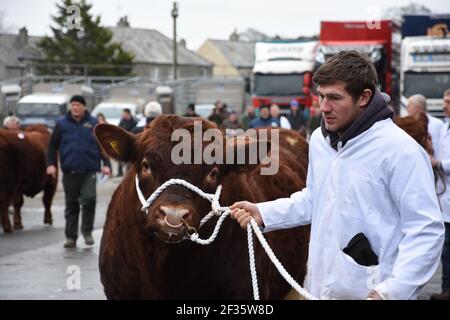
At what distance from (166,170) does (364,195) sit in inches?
69.8

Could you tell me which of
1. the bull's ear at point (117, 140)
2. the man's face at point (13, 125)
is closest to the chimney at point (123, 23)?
the man's face at point (13, 125)

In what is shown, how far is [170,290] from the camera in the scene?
5824 millimetres

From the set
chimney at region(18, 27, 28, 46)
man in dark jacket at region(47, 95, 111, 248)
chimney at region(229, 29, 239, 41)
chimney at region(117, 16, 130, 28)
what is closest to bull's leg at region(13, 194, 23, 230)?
man in dark jacket at region(47, 95, 111, 248)

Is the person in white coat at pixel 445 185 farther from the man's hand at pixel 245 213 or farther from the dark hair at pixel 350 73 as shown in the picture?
the dark hair at pixel 350 73

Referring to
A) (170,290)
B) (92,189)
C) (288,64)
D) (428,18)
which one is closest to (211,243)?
(170,290)

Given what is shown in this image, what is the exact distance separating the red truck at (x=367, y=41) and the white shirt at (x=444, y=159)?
2366cm

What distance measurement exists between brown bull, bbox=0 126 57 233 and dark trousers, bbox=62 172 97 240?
230 centimetres

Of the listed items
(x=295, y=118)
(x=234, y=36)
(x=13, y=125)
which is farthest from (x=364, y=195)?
(x=234, y=36)

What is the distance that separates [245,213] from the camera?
15.8 ft

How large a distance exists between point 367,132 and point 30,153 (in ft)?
42.6

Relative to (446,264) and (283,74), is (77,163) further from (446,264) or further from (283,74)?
(283,74)

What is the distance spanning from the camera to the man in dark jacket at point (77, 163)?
44.1 ft
